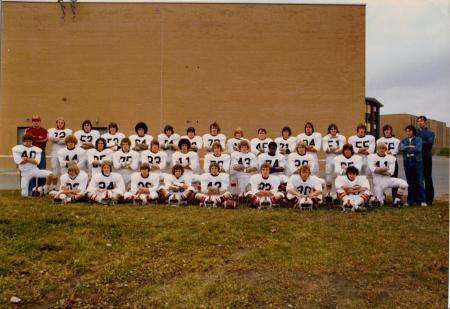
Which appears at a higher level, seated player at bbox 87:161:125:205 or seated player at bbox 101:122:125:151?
seated player at bbox 101:122:125:151

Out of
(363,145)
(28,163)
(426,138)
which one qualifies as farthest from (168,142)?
(426,138)

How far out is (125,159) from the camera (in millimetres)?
11086

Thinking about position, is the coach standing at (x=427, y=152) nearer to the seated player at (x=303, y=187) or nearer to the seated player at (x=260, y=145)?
the seated player at (x=303, y=187)

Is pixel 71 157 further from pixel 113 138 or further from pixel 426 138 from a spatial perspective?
→ pixel 426 138

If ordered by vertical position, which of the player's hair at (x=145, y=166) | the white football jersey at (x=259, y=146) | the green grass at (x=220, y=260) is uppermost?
the white football jersey at (x=259, y=146)

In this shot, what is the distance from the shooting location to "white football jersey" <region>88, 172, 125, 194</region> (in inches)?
409

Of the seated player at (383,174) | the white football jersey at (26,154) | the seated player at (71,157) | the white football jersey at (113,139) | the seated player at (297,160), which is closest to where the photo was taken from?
the seated player at (383,174)

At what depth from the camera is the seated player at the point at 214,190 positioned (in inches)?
391

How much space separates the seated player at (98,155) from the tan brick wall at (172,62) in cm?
1439

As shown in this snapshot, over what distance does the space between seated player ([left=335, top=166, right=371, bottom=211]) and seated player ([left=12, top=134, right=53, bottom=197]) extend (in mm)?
7553

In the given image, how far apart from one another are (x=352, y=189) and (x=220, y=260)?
16.8 ft

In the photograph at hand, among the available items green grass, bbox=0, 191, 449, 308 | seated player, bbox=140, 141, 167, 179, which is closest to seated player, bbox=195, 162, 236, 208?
green grass, bbox=0, 191, 449, 308

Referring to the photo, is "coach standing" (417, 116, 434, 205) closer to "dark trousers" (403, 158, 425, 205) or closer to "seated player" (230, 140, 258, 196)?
"dark trousers" (403, 158, 425, 205)

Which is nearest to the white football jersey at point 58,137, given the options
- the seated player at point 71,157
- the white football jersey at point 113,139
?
the seated player at point 71,157
